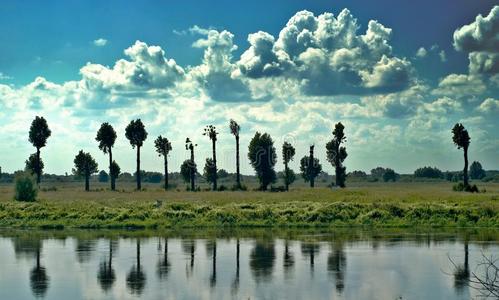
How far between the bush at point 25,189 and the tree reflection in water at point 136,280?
154ft

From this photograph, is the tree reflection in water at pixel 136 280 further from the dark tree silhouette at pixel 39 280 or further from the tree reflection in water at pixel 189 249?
the dark tree silhouette at pixel 39 280

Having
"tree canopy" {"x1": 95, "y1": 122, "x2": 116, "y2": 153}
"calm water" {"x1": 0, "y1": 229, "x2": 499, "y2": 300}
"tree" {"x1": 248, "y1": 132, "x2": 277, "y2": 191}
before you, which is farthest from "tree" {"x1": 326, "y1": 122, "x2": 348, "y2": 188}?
"calm water" {"x1": 0, "y1": 229, "x2": 499, "y2": 300}

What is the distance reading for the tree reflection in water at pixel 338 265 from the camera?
24.7 metres

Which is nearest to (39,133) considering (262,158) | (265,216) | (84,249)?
(262,158)

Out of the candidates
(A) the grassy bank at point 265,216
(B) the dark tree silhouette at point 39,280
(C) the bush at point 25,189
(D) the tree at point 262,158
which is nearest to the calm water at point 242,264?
(B) the dark tree silhouette at point 39,280

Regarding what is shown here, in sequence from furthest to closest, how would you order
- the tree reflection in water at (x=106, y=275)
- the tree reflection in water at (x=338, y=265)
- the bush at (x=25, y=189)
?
the bush at (x=25, y=189)
the tree reflection in water at (x=338, y=265)
the tree reflection in water at (x=106, y=275)

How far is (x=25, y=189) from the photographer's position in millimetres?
73312

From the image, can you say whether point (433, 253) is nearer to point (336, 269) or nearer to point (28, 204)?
point (336, 269)

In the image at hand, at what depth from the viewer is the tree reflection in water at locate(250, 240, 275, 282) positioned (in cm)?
2650

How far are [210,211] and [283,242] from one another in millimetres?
16288

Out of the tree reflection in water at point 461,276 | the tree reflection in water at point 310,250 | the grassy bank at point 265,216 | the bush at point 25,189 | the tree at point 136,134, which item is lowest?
the tree reflection in water at point 461,276

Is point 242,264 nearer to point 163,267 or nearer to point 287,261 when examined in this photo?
point 287,261

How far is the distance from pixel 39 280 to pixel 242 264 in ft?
28.3

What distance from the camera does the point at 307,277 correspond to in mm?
25859
